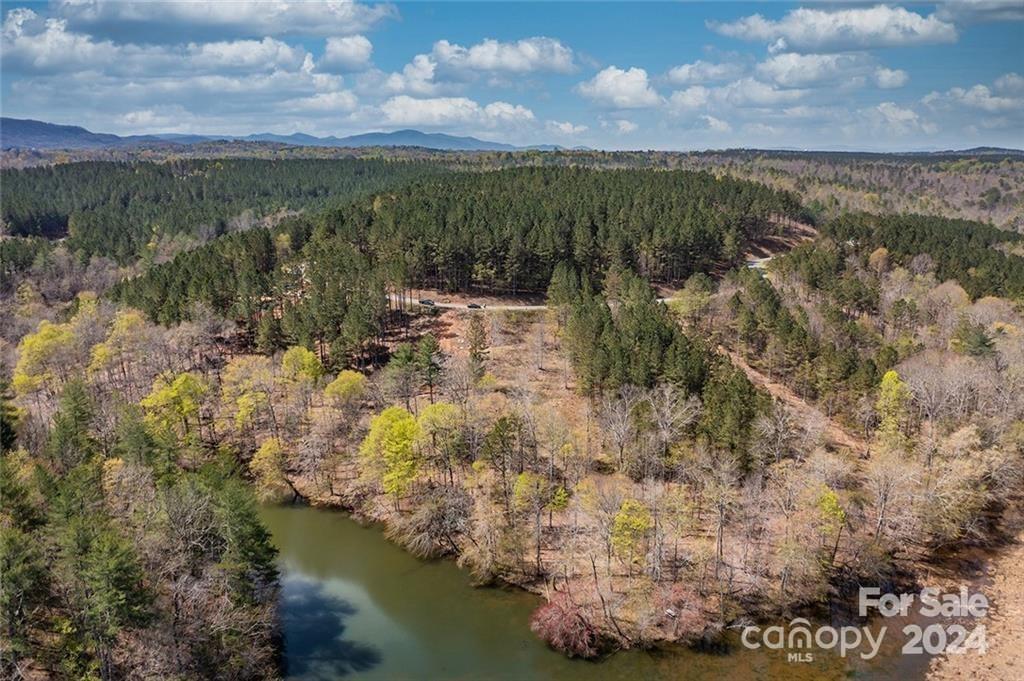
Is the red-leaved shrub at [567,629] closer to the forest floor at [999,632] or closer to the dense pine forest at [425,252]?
the forest floor at [999,632]

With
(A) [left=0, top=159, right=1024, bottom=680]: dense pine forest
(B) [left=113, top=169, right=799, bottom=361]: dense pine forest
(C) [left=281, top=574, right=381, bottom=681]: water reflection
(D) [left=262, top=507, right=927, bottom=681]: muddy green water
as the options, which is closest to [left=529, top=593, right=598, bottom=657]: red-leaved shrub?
(A) [left=0, top=159, right=1024, bottom=680]: dense pine forest

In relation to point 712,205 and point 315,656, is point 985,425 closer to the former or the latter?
point 315,656

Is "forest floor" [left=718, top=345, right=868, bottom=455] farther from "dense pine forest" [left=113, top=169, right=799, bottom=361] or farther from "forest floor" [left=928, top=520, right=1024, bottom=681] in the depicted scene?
"dense pine forest" [left=113, top=169, right=799, bottom=361]

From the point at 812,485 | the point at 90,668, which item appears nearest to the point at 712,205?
the point at 812,485

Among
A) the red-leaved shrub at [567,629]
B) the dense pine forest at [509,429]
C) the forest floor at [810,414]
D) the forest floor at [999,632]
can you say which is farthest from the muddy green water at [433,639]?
the forest floor at [810,414]

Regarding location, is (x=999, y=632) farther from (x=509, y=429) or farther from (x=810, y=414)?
(x=509, y=429)
